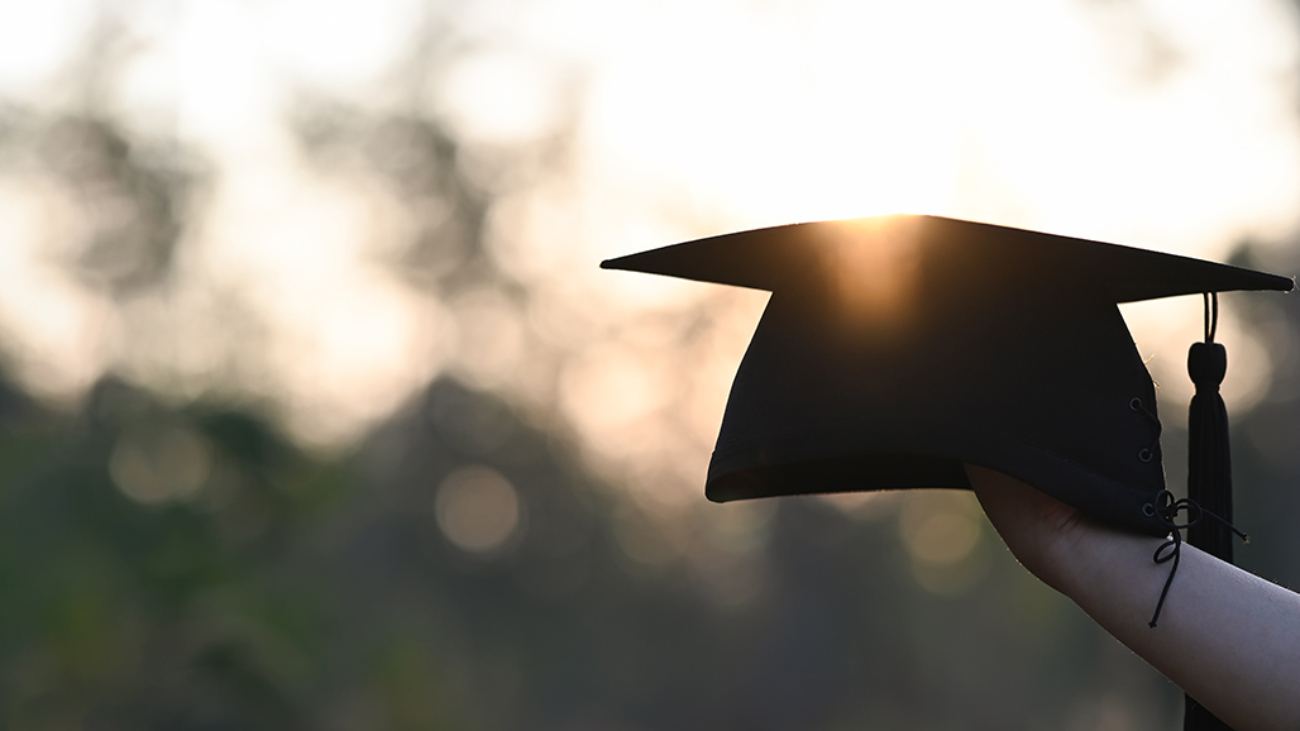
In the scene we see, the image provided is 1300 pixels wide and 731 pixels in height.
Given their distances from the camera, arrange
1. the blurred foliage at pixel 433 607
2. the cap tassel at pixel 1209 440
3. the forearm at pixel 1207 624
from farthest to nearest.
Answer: the blurred foliage at pixel 433 607, the cap tassel at pixel 1209 440, the forearm at pixel 1207 624

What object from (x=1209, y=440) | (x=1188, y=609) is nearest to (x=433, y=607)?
(x=1209, y=440)

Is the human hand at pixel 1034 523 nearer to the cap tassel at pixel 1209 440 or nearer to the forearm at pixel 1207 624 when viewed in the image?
the forearm at pixel 1207 624

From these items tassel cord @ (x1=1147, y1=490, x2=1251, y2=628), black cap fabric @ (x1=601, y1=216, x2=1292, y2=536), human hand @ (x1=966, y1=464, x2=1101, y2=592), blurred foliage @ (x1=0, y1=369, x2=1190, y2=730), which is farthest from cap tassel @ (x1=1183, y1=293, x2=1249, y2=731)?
blurred foliage @ (x1=0, y1=369, x2=1190, y2=730)

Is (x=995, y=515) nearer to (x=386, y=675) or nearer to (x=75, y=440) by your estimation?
(x=75, y=440)

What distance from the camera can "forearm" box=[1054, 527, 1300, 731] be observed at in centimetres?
165

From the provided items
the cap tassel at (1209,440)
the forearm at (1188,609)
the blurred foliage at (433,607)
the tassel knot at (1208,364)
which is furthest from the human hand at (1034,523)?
the blurred foliage at (433,607)

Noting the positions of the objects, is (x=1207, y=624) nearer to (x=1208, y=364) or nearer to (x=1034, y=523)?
(x=1034, y=523)

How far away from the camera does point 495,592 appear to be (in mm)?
39719

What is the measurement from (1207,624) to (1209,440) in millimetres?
887

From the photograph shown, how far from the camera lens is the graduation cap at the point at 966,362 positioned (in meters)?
1.92

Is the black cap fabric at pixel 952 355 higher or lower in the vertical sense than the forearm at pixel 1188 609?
higher

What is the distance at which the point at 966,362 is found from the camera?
206 cm

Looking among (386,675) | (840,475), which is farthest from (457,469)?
(840,475)

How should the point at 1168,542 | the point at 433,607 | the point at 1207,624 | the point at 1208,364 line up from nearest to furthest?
the point at 1207,624
the point at 1168,542
the point at 1208,364
the point at 433,607
